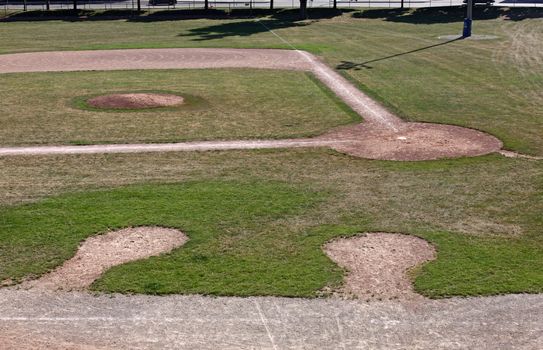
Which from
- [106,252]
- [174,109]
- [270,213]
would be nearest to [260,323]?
[106,252]

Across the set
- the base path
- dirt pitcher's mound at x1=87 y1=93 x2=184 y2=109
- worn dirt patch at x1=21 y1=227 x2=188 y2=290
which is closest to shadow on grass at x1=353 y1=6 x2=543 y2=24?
the base path

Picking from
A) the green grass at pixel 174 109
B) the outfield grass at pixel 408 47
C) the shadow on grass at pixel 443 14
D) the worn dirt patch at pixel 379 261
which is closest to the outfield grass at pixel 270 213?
the worn dirt patch at pixel 379 261

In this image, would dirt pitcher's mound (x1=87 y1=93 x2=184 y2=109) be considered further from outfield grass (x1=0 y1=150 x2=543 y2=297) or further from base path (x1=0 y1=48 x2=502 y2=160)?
outfield grass (x1=0 y1=150 x2=543 y2=297)

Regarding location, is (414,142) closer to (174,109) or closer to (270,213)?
(270,213)

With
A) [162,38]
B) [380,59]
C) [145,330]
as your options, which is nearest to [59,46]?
[162,38]

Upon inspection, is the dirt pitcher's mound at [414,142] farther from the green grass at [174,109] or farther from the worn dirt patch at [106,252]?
the worn dirt patch at [106,252]
